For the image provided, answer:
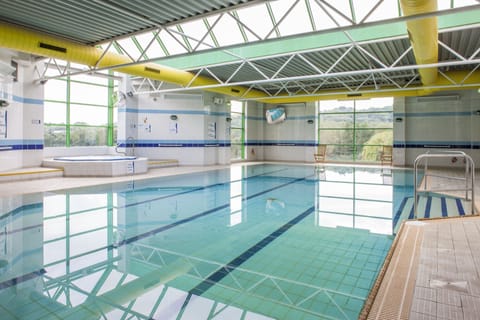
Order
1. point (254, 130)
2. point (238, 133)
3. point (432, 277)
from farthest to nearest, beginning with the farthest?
point (254, 130) < point (238, 133) < point (432, 277)

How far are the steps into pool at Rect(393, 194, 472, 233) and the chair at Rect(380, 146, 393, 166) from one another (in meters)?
9.08

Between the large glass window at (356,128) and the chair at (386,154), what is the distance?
1.62ft

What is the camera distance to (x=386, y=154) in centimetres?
1644

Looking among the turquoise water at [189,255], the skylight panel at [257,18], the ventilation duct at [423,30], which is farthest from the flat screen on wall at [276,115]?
the turquoise water at [189,255]

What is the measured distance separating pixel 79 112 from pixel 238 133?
8055mm

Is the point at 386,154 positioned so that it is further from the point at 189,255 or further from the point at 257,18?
the point at 189,255

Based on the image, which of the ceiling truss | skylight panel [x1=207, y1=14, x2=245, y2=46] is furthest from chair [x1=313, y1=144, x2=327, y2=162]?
skylight panel [x1=207, y1=14, x2=245, y2=46]

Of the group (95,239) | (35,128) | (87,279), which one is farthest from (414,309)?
(35,128)

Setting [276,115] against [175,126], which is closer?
[175,126]

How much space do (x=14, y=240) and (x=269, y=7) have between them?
5.99 m

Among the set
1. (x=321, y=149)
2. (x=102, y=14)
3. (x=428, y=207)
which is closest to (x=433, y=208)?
(x=428, y=207)

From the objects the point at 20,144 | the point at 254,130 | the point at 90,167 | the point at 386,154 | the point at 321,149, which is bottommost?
the point at 90,167

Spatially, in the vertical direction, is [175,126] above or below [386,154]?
above

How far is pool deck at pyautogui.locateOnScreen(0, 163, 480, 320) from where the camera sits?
84.8 inches
